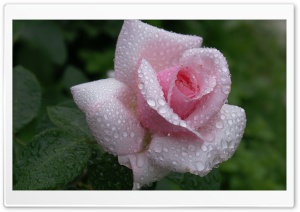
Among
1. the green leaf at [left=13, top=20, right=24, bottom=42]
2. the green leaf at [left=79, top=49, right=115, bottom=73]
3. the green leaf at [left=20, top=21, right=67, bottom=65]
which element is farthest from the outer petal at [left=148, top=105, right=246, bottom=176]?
the green leaf at [left=79, top=49, right=115, bottom=73]

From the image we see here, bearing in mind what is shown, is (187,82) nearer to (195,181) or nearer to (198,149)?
(198,149)

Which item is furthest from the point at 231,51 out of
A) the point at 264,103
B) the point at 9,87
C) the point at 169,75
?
the point at 169,75

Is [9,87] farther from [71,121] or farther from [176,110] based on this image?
[176,110]

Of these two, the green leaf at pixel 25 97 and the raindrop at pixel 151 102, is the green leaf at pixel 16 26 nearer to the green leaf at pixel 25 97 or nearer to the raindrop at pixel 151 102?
the green leaf at pixel 25 97

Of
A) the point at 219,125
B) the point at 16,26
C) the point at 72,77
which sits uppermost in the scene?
the point at 16,26

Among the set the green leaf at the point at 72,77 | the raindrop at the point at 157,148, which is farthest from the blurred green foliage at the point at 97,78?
the raindrop at the point at 157,148

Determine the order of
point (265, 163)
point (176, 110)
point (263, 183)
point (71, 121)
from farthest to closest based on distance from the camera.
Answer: point (265, 163), point (263, 183), point (71, 121), point (176, 110)

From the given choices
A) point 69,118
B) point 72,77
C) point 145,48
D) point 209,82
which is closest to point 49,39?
point 72,77
